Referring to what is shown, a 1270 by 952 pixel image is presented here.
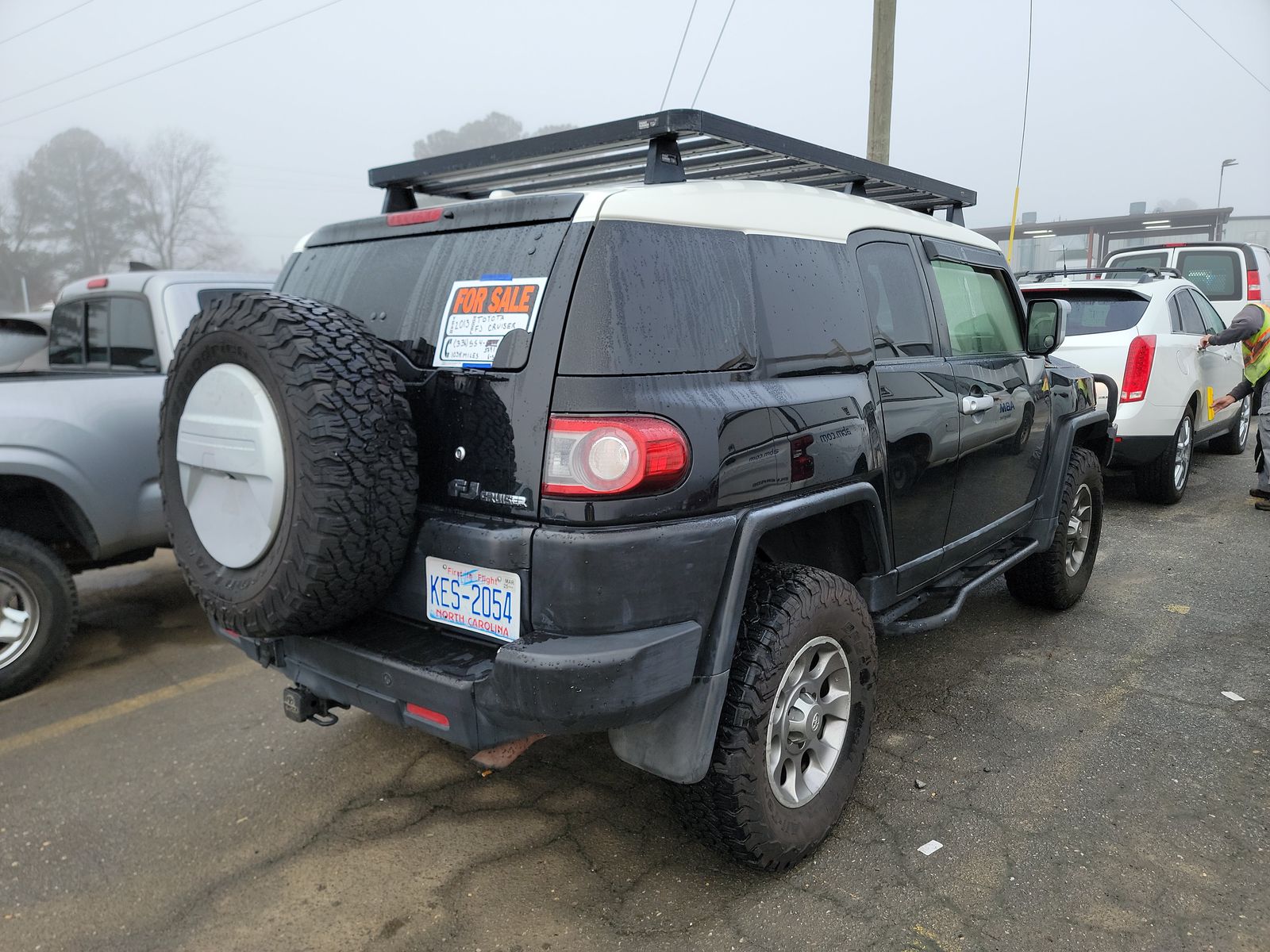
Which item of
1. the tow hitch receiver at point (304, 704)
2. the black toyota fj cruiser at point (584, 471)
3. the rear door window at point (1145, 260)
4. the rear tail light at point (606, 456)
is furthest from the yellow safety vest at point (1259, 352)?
the tow hitch receiver at point (304, 704)

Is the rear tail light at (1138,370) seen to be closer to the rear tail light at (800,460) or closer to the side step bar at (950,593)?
the side step bar at (950,593)

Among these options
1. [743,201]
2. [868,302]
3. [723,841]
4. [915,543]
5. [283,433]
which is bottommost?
[723,841]

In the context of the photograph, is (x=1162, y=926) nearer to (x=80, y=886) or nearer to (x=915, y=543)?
(x=915, y=543)

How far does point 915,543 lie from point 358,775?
6.98 feet

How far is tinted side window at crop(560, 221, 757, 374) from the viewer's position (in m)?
2.06

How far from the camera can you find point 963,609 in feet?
15.5

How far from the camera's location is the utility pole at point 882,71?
8.71 meters

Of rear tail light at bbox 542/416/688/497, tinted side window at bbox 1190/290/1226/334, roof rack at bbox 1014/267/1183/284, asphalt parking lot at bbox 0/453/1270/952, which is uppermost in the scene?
roof rack at bbox 1014/267/1183/284

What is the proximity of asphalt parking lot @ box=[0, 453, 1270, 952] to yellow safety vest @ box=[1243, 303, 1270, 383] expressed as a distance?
3.96 metres

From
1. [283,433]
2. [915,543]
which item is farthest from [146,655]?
[915,543]

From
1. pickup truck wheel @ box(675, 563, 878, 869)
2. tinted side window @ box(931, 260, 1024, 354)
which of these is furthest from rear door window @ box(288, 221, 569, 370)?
tinted side window @ box(931, 260, 1024, 354)

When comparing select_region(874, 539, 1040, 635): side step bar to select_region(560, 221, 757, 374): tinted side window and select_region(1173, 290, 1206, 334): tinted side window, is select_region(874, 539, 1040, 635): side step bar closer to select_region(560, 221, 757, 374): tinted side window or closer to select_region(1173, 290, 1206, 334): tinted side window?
select_region(560, 221, 757, 374): tinted side window

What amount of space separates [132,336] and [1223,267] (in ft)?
41.0

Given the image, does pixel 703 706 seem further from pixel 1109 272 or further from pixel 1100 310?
pixel 1109 272
